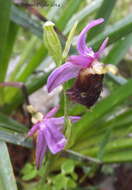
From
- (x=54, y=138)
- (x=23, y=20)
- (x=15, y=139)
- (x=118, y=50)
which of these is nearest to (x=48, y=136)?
(x=54, y=138)

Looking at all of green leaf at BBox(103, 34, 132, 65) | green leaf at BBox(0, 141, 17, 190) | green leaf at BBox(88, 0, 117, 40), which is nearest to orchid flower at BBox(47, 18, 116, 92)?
green leaf at BBox(0, 141, 17, 190)

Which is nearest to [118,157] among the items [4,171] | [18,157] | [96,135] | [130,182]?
[96,135]

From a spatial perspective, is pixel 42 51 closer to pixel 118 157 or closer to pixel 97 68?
pixel 118 157

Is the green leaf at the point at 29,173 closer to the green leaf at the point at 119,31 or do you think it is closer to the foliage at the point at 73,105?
the foliage at the point at 73,105

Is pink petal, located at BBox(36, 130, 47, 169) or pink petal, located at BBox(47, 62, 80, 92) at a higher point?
pink petal, located at BBox(47, 62, 80, 92)

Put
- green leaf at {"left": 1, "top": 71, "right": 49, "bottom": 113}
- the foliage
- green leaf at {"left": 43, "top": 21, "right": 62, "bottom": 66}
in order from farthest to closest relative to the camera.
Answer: green leaf at {"left": 1, "top": 71, "right": 49, "bottom": 113}
the foliage
green leaf at {"left": 43, "top": 21, "right": 62, "bottom": 66}

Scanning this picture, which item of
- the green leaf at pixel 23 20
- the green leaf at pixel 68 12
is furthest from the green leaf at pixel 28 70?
the green leaf at pixel 23 20

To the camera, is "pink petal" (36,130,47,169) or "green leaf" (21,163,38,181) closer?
"pink petal" (36,130,47,169)

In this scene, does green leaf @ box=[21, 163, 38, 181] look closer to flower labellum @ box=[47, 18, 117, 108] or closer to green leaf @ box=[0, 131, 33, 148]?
green leaf @ box=[0, 131, 33, 148]
